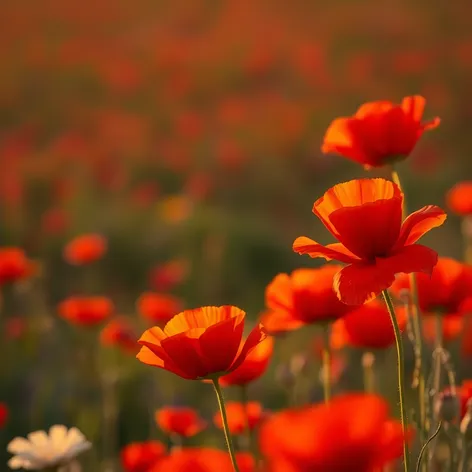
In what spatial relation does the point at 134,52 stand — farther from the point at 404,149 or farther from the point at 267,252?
the point at 404,149

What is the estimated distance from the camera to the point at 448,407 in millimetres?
970

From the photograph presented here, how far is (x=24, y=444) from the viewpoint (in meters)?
1.08

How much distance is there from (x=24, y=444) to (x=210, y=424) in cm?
171

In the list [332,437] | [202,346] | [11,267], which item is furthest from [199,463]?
[11,267]

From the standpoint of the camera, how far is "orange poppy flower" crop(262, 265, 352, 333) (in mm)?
1094

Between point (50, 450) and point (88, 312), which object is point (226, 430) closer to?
point (50, 450)

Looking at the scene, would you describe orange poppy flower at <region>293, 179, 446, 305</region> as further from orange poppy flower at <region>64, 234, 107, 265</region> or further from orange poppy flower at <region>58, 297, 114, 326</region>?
orange poppy flower at <region>64, 234, 107, 265</region>

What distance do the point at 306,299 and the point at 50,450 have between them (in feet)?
1.28

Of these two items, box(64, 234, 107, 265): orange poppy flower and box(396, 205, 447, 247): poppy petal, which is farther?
box(64, 234, 107, 265): orange poppy flower

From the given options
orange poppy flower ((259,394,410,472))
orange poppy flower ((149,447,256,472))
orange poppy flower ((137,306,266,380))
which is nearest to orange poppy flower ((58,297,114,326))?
orange poppy flower ((137,306,266,380))

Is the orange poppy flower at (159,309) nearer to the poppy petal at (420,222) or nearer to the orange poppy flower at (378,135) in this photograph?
the orange poppy flower at (378,135)

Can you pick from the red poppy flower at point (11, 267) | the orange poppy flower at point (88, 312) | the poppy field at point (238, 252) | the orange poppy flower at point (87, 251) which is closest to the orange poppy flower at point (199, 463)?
the poppy field at point (238, 252)

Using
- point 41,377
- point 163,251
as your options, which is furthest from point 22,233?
point 41,377

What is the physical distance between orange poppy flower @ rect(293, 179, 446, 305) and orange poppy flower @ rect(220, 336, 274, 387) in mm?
226
